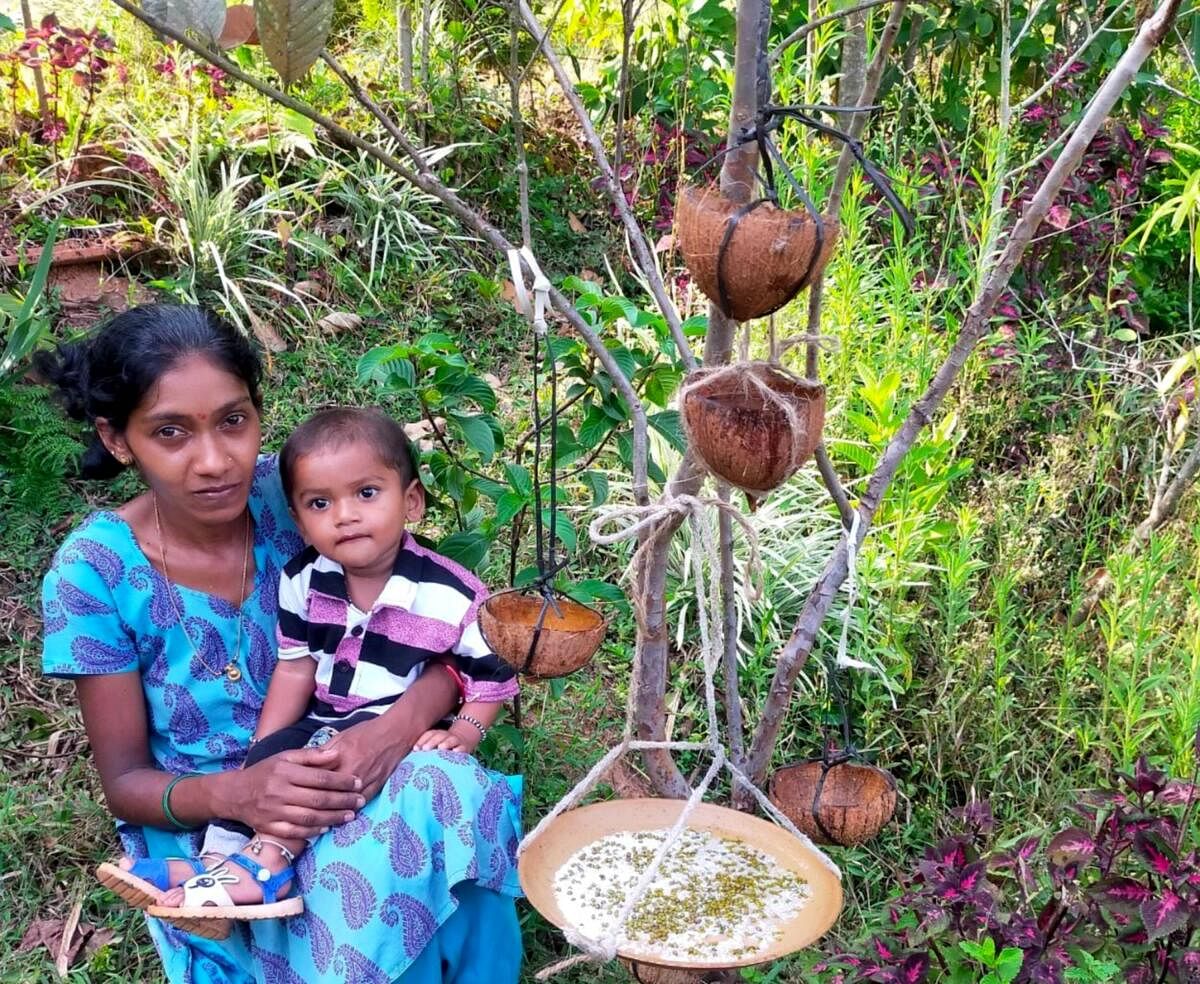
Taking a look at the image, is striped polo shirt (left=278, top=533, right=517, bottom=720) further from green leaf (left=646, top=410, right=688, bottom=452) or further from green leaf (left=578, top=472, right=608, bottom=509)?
green leaf (left=646, top=410, right=688, bottom=452)

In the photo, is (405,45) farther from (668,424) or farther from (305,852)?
(305,852)

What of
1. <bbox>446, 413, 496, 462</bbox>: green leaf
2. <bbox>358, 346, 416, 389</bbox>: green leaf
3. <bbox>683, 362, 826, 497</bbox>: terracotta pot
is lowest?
<bbox>446, 413, 496, 462</bbox>: green leaf

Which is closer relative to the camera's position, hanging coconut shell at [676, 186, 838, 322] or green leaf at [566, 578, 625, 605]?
hanging coconut shell at [676, 186, 838, 322]

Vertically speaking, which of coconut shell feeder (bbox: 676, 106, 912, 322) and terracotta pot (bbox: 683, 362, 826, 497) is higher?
coconut shell feeder (bbox: 676, 106, 912, 322)

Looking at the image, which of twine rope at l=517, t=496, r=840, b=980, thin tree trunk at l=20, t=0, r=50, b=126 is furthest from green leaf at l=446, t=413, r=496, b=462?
thin tree trunk at l=20, t=0, r=50, b=126

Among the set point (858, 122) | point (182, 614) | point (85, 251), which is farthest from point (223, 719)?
point (85, 251)

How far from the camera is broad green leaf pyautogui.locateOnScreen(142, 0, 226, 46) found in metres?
1.26

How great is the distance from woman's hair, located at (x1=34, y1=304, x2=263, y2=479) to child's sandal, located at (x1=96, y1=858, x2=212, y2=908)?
658 millimetres

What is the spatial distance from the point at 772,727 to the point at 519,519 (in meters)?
0.71

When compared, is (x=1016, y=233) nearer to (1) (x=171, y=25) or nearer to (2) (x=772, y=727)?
(2) (x=772, y=727)

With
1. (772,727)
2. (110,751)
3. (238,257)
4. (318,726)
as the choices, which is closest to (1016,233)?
(772,727)

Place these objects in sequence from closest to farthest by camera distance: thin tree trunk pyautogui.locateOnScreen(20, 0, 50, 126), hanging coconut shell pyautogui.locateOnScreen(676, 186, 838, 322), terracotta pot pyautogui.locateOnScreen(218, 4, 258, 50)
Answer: hanging coconut shell pyautogui.locateOnScreen(676, 186, 838, 322), terracotta pot pyautogui.locateOnScreen(218, 4, 258, 50), thin tree trunk pyautogui.locateOnScreen(20, 0, 50, 126)

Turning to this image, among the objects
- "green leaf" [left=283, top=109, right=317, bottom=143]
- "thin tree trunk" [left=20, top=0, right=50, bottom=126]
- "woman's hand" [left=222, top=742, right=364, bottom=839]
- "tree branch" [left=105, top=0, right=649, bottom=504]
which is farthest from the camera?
"green leaf" [left=283, top=109, right=317, bottom=143]

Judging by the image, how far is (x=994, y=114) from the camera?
4.14 meters
